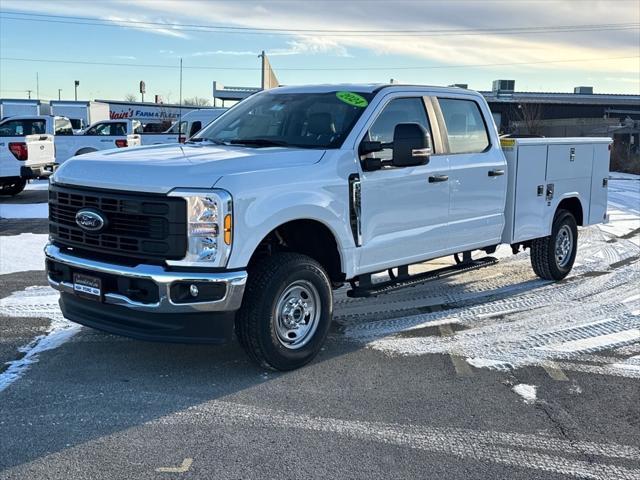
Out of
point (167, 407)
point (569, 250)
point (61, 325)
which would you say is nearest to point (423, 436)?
point (167, 407)

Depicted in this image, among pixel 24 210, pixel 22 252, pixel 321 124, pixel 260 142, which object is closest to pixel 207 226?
pixel 260 142

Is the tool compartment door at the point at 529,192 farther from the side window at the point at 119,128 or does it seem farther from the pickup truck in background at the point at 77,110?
the pickup truck in background at the point at 77,110

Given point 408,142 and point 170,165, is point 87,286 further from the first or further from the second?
point 408,142

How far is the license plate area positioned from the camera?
184 inches

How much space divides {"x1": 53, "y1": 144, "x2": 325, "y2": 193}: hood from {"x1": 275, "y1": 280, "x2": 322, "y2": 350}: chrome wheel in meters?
0.94

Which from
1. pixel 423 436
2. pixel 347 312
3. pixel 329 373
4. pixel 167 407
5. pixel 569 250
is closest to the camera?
pixel 423 436

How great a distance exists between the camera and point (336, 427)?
13.5ft

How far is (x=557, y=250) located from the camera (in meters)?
8.23

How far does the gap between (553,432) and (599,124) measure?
56592 mm

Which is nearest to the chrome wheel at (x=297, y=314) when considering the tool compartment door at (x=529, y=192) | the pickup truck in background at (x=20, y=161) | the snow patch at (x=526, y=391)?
the snow patch at (x=526, y=391)

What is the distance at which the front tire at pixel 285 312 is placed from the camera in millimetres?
4711

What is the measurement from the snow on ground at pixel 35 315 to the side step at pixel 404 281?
2.52m

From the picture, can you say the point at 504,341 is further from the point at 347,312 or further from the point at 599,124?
the point at 599,124

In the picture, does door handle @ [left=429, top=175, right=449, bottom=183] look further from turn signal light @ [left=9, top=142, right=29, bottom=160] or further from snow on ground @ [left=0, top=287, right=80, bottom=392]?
turn signal light @ [left=9, top=142, right=29, bottom=160]
